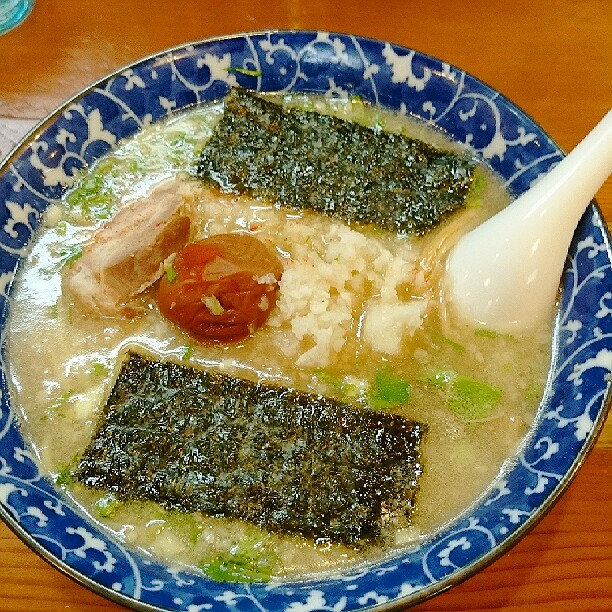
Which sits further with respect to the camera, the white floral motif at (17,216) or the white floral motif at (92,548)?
the white floral motif at (17,216)

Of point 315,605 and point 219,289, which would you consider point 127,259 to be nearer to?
point 219,289

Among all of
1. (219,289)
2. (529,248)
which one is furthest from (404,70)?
(219,289)

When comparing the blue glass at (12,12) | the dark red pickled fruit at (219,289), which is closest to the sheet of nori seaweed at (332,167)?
the dark red pickled fruit at (219,289)

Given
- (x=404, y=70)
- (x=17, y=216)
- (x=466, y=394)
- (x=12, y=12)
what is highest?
(x=12, y=12)

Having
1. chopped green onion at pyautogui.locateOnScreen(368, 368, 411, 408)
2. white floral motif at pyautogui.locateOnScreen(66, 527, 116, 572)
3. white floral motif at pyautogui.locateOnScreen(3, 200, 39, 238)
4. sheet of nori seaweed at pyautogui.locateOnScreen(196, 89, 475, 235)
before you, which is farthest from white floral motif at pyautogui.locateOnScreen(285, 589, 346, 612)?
white floral motif at pyautogui.locateOnScreen(3, 200, 39, 238)

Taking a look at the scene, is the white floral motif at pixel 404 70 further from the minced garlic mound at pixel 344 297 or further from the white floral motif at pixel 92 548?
the white floral motif at pixel 92 548

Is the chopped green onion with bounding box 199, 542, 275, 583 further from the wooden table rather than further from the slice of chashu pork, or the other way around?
the wooden table
